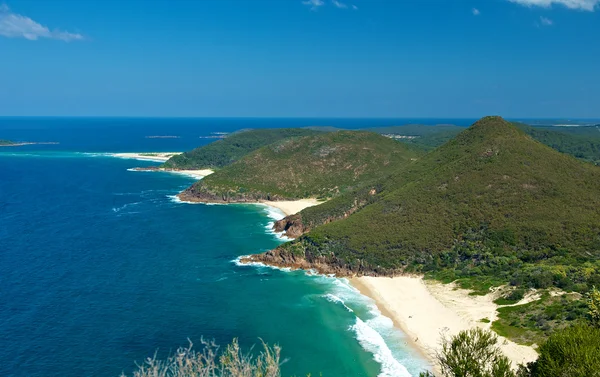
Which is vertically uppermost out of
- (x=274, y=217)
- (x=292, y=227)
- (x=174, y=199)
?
(x=292, y=227)

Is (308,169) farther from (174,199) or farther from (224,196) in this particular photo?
(174,199)

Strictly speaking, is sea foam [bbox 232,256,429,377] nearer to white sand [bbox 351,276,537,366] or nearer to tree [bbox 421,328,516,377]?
white sand [bbox 351,276,537,366]

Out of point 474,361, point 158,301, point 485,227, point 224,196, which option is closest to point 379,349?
point 474,361

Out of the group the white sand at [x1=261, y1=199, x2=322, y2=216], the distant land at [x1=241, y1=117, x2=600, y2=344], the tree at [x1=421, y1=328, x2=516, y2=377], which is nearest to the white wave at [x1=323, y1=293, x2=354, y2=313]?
the distant land at [x1=241, y1=117, x2=600, y2=344]

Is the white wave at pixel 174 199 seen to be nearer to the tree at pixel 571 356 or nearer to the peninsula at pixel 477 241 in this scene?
the peninsula at pixel 477 241

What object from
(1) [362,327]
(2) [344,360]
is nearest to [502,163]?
(1) [362,327]
